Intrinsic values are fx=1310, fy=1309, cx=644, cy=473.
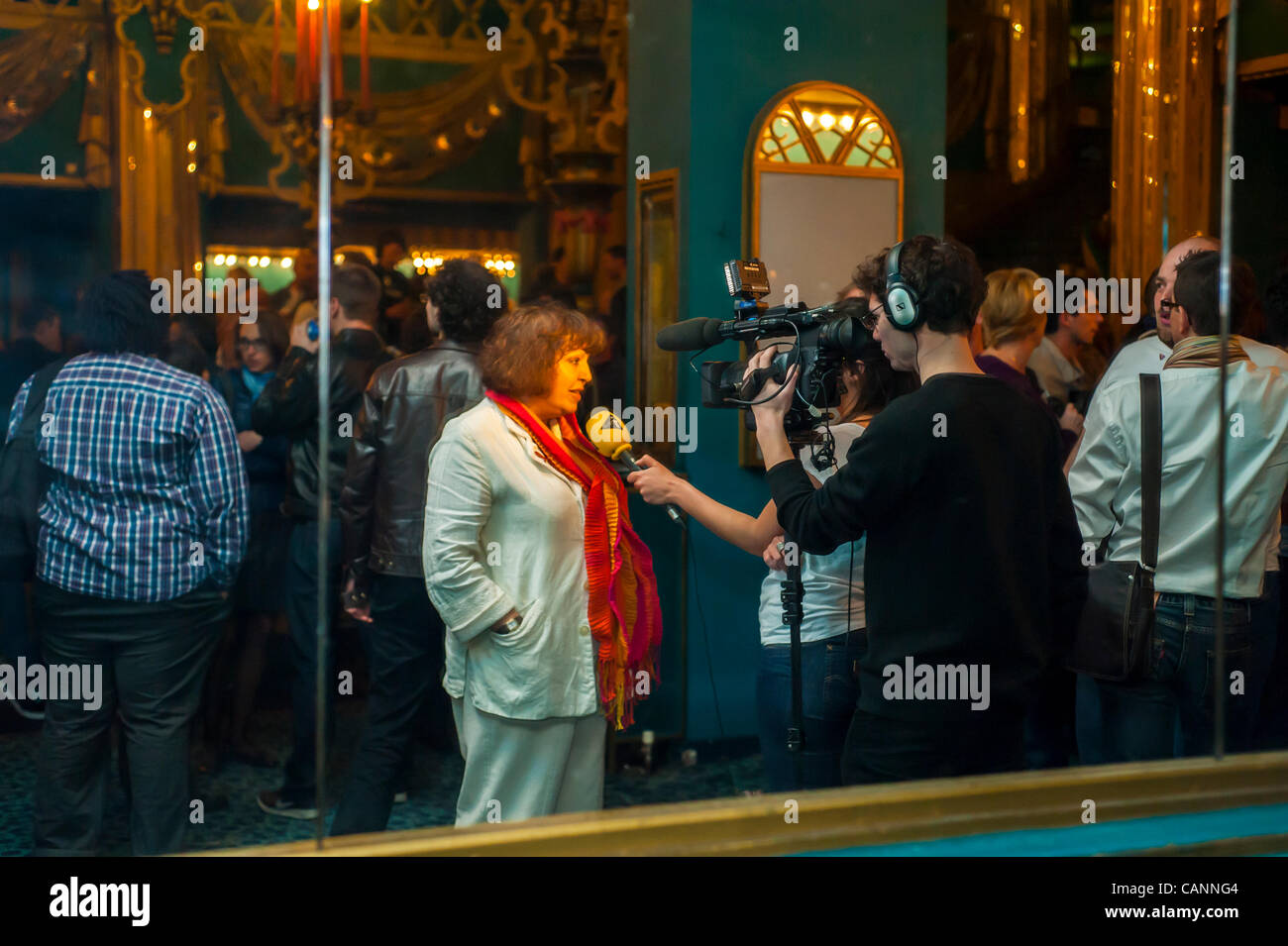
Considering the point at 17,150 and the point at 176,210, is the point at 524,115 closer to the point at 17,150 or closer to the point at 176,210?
the point at 176,210

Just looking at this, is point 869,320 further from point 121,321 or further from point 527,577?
point 121,321

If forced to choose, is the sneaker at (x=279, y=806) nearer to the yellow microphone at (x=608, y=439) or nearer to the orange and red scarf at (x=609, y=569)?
the orange and red scarf at (x=609, y=569)

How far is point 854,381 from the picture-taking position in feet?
7.66

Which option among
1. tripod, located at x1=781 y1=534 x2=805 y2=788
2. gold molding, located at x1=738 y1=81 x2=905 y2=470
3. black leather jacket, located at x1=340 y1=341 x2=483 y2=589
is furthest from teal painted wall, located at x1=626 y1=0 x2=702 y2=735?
tripod, located at x1=781 y1=534 x2=805 y2=788

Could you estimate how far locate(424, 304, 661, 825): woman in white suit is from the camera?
2363 mm

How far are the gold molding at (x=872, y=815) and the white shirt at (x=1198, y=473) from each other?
20.2 inches

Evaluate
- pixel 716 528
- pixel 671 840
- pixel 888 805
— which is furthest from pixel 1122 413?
pixel 671 840

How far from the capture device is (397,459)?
2.79 meters

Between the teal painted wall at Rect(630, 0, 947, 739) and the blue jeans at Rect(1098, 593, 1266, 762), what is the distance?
4.10ft

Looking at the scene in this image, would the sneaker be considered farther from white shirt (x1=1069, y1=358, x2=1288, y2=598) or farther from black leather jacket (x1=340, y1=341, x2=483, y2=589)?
white shirt (x1=1069, y1=358, x2=1288, y2=598)

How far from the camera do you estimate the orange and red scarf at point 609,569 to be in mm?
2465

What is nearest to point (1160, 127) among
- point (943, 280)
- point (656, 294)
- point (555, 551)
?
point (656, 294)

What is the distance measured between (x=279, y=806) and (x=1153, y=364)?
6.79 feet

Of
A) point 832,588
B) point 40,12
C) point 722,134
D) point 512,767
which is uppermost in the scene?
point 40,12
